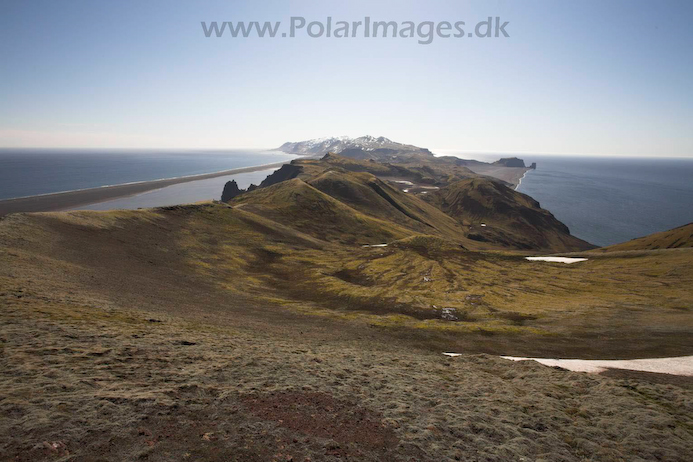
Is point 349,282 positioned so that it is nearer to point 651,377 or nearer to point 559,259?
point 651,377

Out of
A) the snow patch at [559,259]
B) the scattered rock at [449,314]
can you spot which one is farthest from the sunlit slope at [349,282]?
the snow patch at [559,259]

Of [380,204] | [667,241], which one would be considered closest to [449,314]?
[667,241]

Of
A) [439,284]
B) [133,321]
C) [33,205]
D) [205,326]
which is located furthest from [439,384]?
[33,205]

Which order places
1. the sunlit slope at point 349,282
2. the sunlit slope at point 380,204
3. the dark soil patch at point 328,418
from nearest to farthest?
the dark soil patch at point 328,418
the sunlit slope at point 349,282
the sunlit slope at point 380,204

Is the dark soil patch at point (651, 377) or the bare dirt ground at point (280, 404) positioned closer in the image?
the bare dirt ground at point (280, 404)

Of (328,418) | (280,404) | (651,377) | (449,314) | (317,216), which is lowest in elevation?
(449,314)

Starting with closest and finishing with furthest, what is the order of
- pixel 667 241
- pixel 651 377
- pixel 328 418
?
1. pixel 328 418
2. pixel 651 377
3. pixel 667 241

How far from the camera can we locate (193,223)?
A: 3413 inches

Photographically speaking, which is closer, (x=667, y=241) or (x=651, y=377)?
(x=651, y=377)

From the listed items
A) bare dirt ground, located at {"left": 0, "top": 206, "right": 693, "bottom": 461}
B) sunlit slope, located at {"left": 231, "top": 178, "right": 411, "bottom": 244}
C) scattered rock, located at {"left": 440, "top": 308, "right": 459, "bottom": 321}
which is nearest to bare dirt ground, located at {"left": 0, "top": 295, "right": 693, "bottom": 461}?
bare dirt ground, located at {"left": 0, "top": 206, "right": 693, "bottom": 461}

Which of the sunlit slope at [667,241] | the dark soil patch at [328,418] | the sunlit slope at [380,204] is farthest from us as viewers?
the sunlit slope at [380,204]

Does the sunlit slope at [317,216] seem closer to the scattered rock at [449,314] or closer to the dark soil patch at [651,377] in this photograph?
the scattered rock at [449,314]

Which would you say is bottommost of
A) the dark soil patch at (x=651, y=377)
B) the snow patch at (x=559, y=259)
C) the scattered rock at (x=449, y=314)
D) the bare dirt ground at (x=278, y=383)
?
the scattered rock at (x=449, y=314)

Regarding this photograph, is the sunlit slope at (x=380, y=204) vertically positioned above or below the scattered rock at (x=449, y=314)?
above
